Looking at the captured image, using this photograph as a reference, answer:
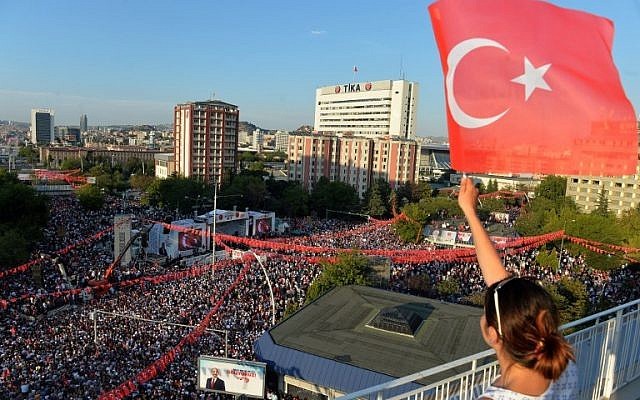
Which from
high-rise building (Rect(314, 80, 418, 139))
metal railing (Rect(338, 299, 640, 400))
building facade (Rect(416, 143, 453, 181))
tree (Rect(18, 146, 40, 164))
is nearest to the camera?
metal railing (Rect(338, 299, 640, 400))

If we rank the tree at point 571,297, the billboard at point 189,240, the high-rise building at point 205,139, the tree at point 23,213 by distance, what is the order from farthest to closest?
1. the high-rise building at point 205,139
2. the billboard at point 189,240
3. the tree at point 23,213
4. the tree at point 571,297

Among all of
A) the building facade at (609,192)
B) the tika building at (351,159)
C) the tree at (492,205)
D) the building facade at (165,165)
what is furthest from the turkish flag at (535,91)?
the building facade at (165,165)

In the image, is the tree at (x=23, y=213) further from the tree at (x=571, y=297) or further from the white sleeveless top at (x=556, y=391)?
the white sleeveless top at (x=556, y=391)

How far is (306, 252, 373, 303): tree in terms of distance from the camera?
65.5 ft

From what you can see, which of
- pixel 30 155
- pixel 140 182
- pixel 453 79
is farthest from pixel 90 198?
pixel 30 155

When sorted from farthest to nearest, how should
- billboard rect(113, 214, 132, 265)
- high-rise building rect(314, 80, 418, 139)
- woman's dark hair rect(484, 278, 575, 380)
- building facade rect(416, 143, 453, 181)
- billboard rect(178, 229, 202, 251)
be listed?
building facade rect(416, 143, 453, 181)
high-rise building rect(314, 80, 418, 139)
billboard rect(178, 229, 202, 251)
billboard rect(113, 214, 132, 265)
woman's dark hair rect(484, 278, 575, 380)

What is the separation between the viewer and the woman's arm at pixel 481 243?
2223 millimetres

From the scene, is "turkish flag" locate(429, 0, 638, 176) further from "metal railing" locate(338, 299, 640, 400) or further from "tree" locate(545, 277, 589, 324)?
"tree" locate(545, 277, 589, 324)

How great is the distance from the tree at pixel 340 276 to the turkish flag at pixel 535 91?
15.8 m

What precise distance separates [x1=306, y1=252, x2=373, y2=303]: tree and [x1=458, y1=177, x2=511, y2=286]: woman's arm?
55.9ft

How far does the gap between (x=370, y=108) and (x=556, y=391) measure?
103353 mm

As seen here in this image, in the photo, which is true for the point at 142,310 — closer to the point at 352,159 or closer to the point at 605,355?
the point at 605,355

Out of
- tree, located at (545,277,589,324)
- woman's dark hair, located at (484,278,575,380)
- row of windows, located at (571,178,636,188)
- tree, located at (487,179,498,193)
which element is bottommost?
tree, located at (545,277,589,324)

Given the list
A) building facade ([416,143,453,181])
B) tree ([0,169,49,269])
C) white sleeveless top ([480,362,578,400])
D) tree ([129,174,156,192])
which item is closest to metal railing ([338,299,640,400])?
white sleeveless top ([480,362,578,400])
